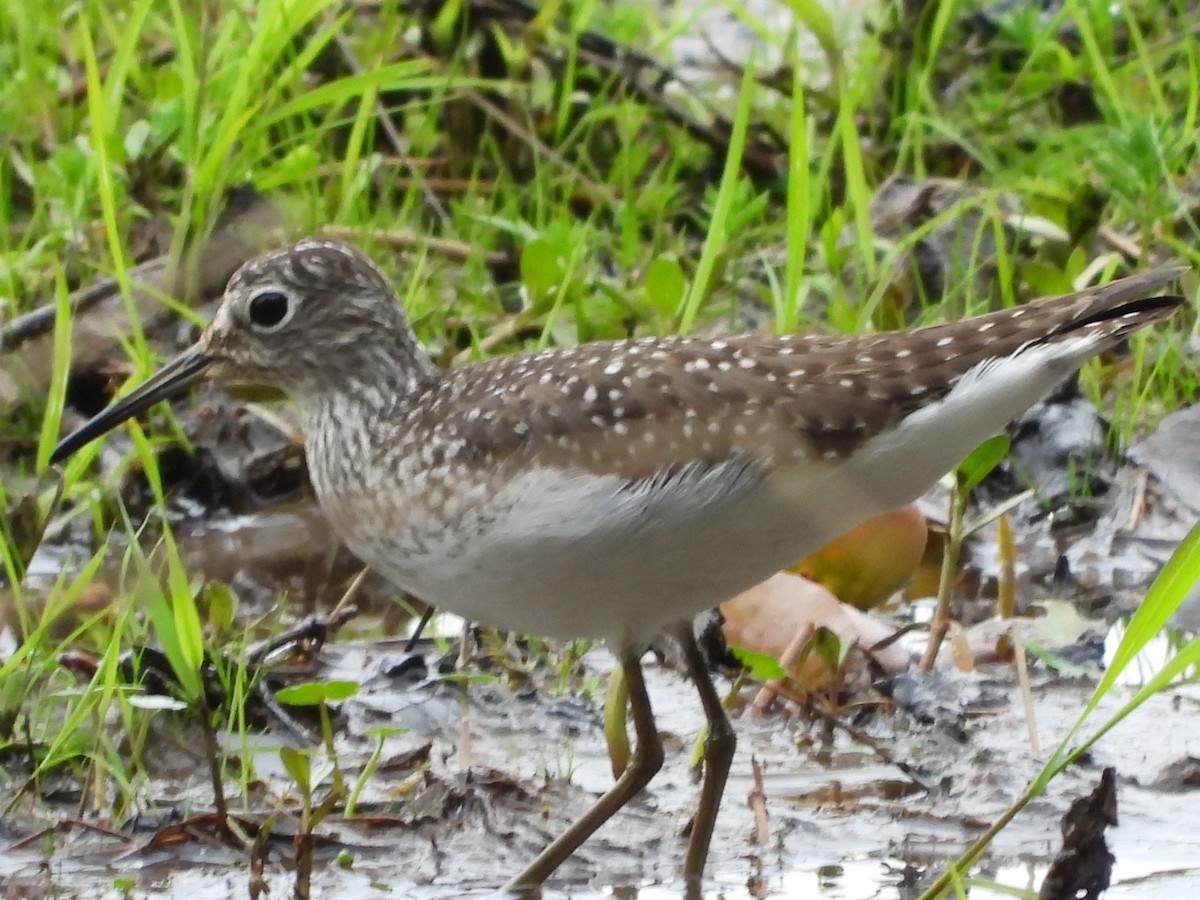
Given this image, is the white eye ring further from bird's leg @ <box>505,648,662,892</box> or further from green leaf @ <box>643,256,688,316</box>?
green leaf @ <box>643,256,688,316</box>

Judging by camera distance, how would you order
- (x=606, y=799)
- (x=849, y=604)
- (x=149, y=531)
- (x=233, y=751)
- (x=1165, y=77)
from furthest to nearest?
(x=1165, y=77), (x=149, y=531), (x=849, y=604), (x=233, y=751), (x=606, y=799)

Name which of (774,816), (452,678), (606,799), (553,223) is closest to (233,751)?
(452,678)

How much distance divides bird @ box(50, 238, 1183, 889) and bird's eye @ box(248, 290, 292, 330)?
0.47 metres

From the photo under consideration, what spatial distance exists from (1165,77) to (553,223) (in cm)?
281

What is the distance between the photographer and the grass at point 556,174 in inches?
227

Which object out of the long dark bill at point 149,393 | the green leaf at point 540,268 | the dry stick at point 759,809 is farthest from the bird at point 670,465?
the green leaf at point 540,268

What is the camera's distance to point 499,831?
4.21m

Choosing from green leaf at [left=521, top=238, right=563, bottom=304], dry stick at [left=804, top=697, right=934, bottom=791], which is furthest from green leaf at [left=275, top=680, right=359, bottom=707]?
green leaf at [left=521, top=238, right=563, bottom=304]

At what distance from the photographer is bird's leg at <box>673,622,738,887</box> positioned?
13.2 ft

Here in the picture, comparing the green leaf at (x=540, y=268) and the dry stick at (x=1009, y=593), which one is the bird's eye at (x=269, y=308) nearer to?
the green leaf at (x=540, y=268)

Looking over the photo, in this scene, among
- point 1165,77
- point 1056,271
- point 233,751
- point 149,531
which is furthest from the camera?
point 1165,77

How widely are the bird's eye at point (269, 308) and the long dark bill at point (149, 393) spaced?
6.2 inches

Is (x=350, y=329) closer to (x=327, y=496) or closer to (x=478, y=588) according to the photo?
(x=327, y=496)

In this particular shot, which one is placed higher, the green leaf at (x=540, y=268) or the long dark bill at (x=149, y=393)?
the green leaf at (x=540, y=268)
